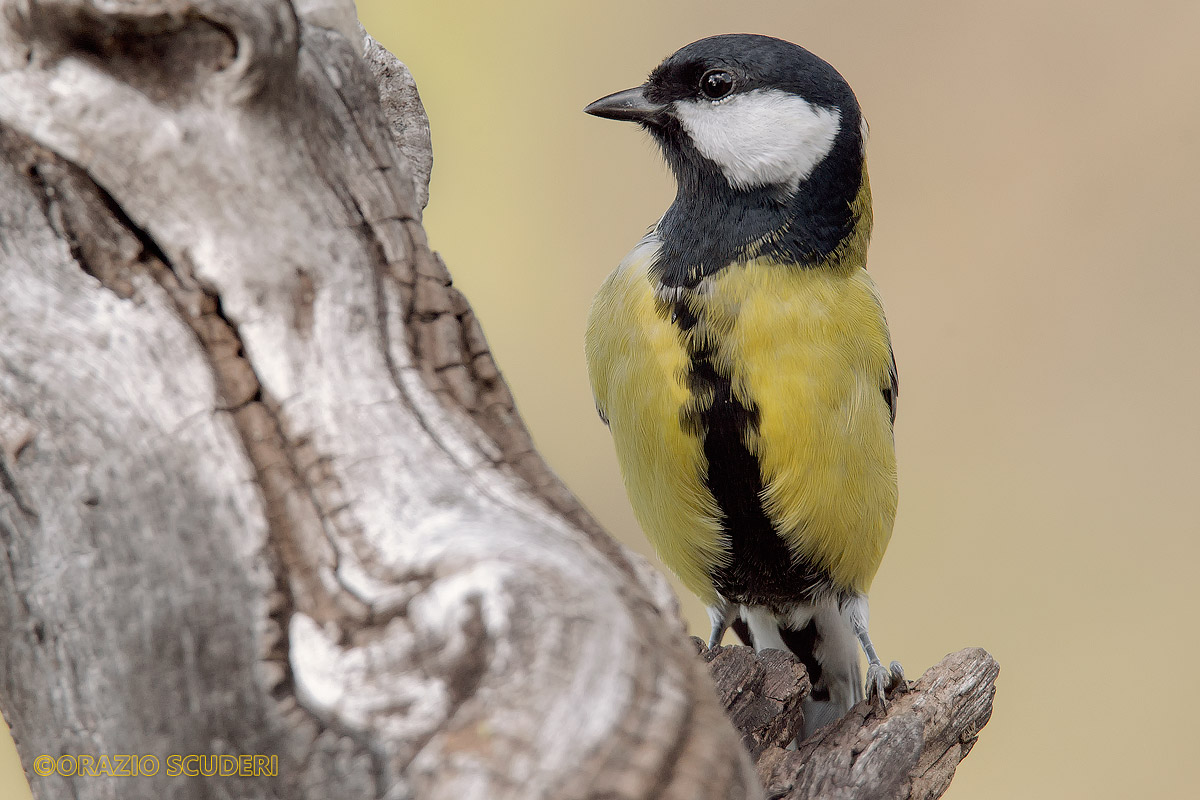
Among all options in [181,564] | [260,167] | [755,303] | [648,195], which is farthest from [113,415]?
[648,195]

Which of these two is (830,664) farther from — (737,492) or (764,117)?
(764,117)

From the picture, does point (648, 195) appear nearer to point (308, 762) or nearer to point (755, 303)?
point (755, 303)

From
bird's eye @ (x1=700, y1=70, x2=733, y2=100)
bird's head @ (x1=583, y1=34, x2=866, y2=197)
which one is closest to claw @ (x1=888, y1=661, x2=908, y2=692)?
bird's head @ (x1=583, y1=34, x2=866, y2=197)

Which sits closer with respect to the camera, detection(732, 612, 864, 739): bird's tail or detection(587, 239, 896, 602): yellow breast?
detection(587, 239, 896, 602): yellow breast

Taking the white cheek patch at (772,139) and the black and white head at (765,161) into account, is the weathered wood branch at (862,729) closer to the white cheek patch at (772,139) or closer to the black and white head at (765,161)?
the black and white head at (765,161)

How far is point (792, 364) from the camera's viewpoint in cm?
169

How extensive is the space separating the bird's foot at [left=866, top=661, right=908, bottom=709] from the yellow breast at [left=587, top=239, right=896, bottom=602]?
0.26 metres

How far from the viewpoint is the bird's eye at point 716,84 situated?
1.82 metres

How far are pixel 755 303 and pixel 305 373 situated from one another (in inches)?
36.7

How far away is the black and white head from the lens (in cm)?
175

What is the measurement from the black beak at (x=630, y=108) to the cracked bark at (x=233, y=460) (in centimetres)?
99

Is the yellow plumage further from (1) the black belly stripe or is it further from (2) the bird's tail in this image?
(2) the bird's tail

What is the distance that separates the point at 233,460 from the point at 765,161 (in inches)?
45.4

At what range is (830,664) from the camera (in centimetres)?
205
